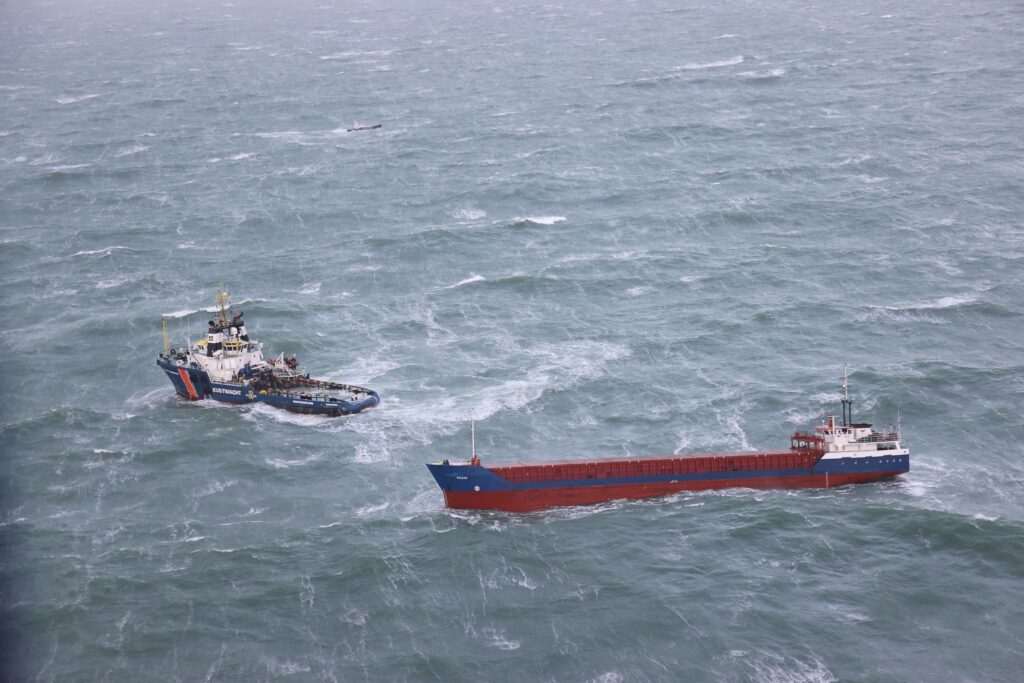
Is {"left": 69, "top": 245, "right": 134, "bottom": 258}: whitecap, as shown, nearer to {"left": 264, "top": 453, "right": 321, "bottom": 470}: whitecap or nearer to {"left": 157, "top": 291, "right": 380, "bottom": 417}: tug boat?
{"left": 157, "top": 291, "right": 380, "bottom": 417}: tug boat

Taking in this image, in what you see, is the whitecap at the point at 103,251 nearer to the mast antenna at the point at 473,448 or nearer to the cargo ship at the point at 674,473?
the mast antenna at the point at 473,448

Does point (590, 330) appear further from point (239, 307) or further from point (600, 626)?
point (600, 626)

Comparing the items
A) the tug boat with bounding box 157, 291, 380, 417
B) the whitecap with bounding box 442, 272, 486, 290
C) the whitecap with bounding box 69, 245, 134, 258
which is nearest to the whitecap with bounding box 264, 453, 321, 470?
the tug boat with bounding box 157, 291, 380, 417

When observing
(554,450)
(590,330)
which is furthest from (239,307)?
(554,450)

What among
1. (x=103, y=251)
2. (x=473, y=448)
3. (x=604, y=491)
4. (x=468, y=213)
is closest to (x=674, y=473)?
(x=604, y=491)

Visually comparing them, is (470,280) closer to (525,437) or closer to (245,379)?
(245,379)

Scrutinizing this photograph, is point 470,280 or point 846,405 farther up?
point 470,280
